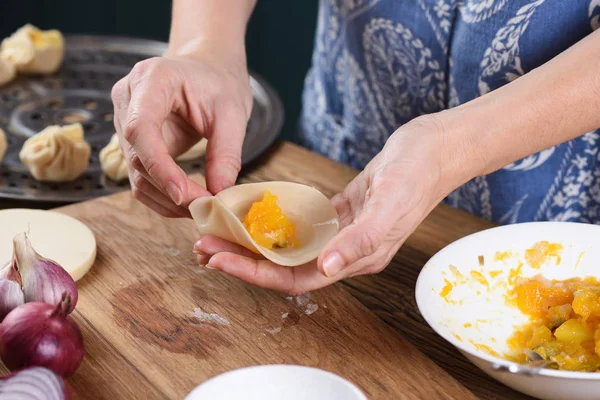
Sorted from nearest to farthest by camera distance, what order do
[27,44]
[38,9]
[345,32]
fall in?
[345,32] → [27,44] → [38,9]

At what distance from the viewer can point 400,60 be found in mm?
1663

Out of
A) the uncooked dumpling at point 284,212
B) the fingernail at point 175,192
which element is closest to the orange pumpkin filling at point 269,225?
the uncooked dumpling at point 284,212

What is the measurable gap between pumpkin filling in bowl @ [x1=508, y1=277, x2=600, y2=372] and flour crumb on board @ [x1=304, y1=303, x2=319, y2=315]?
0.31m

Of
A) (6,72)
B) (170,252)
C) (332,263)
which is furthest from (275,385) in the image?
(6,72)

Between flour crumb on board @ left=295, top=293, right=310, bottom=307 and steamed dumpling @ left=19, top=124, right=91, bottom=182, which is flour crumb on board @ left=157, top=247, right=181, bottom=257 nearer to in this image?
flour crumb on board @ left=295, top=293, right=310, bottom=307

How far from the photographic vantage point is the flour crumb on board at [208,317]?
121cm

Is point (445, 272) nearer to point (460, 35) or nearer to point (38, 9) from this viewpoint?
point (460, 35)

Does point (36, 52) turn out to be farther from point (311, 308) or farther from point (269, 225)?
point (311, 308)

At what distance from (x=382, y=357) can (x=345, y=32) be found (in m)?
0.91

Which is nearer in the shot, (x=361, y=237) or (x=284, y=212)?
(x=361, y=237)

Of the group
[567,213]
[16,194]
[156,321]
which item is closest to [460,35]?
[567,213]

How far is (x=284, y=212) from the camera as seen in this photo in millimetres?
1348

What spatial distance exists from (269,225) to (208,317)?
0.60 ft

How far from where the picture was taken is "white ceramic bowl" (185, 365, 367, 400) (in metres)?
0.89
